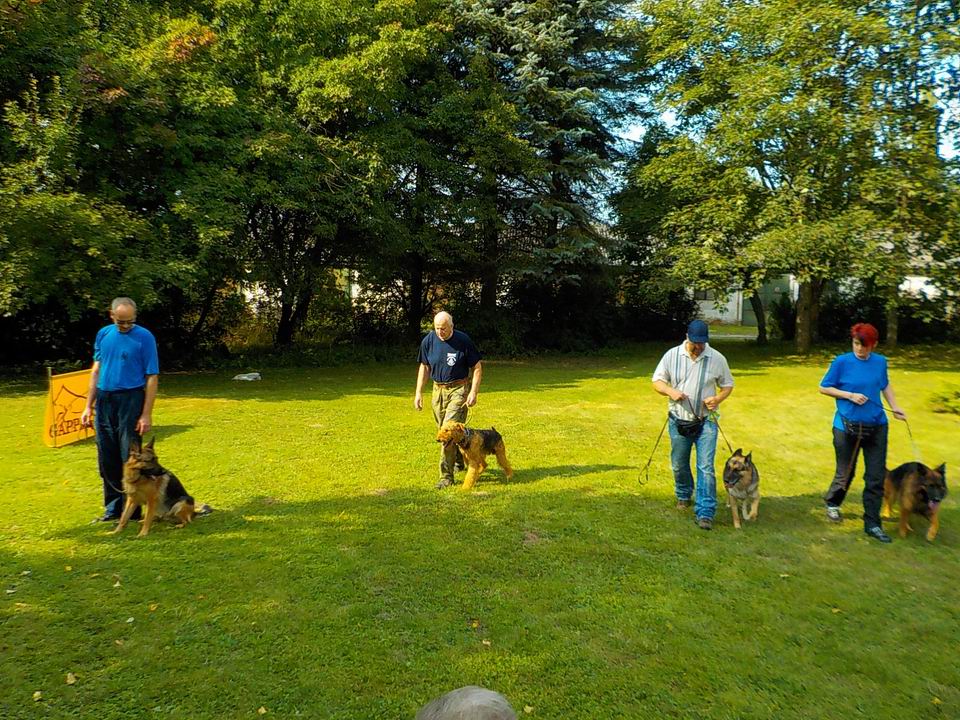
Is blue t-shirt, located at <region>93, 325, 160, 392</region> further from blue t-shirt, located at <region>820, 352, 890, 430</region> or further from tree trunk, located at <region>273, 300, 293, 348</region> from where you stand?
tree trunk, located at <region>273, 300, 293, 348</region>

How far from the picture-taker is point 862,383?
5.84m

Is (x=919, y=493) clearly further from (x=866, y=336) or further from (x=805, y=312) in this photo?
(x=805, y=312)

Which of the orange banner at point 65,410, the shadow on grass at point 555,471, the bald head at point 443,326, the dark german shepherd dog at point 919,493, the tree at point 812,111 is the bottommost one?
the shadow on grass at point 555,471

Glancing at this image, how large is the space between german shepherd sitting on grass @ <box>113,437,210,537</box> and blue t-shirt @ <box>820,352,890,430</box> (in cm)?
601

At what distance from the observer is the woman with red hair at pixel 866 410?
579 cm

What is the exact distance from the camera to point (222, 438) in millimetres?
9414

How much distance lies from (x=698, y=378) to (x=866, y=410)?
1.47m

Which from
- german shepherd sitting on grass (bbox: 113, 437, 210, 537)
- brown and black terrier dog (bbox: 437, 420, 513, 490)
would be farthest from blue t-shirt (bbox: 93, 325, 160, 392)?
brown and black terrier dog (bbox: 437, 420, 513, 490)

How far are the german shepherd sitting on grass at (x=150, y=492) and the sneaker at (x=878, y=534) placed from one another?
620cm

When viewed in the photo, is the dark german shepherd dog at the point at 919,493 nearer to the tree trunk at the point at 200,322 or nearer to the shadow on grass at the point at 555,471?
the shadow on grass at the point at 555,471

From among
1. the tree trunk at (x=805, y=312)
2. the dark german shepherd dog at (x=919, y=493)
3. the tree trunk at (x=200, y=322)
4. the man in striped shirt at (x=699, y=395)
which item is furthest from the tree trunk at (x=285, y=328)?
the dark german shepherd dog at (x=919, y=493)

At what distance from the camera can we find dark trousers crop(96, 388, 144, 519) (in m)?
5.58

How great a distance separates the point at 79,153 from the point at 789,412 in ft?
47.9

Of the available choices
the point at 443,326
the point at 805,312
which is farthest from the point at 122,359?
the point at 805,312
